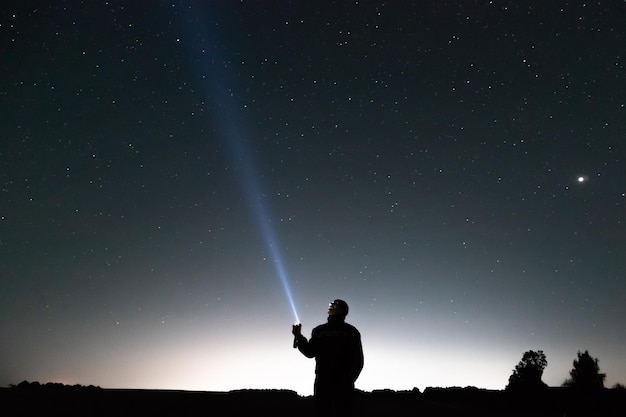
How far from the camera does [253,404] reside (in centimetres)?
955

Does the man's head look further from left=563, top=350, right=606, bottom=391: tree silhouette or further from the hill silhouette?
left=563, top=350, right=606, bottom=391: tree silhouette

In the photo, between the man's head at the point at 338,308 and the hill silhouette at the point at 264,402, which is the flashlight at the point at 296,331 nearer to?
the man's head at the point at 338,308

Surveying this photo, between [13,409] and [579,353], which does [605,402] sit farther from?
[579,353]

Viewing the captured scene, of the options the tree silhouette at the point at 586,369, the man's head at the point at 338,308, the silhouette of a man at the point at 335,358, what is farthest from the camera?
the tree silhouette at the point at 586,369

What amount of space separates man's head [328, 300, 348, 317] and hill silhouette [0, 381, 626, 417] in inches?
186

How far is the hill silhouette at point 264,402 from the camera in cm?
735

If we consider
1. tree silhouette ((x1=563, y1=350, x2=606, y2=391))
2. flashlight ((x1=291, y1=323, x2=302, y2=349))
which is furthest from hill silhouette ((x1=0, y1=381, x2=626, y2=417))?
tree silhouette ((x1=563, y1=350, x2=606, y2=391))

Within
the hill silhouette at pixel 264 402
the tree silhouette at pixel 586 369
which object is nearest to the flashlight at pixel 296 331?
the hill silhouette at pixel 264 402

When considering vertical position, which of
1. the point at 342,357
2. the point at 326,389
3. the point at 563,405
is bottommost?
the point at 563,405

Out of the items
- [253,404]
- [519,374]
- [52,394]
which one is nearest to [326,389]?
[253,404]

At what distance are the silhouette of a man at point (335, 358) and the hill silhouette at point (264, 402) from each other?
447 cm

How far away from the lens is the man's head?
442 cm

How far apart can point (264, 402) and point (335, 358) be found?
22.8 feet

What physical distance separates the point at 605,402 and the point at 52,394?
1530cm
